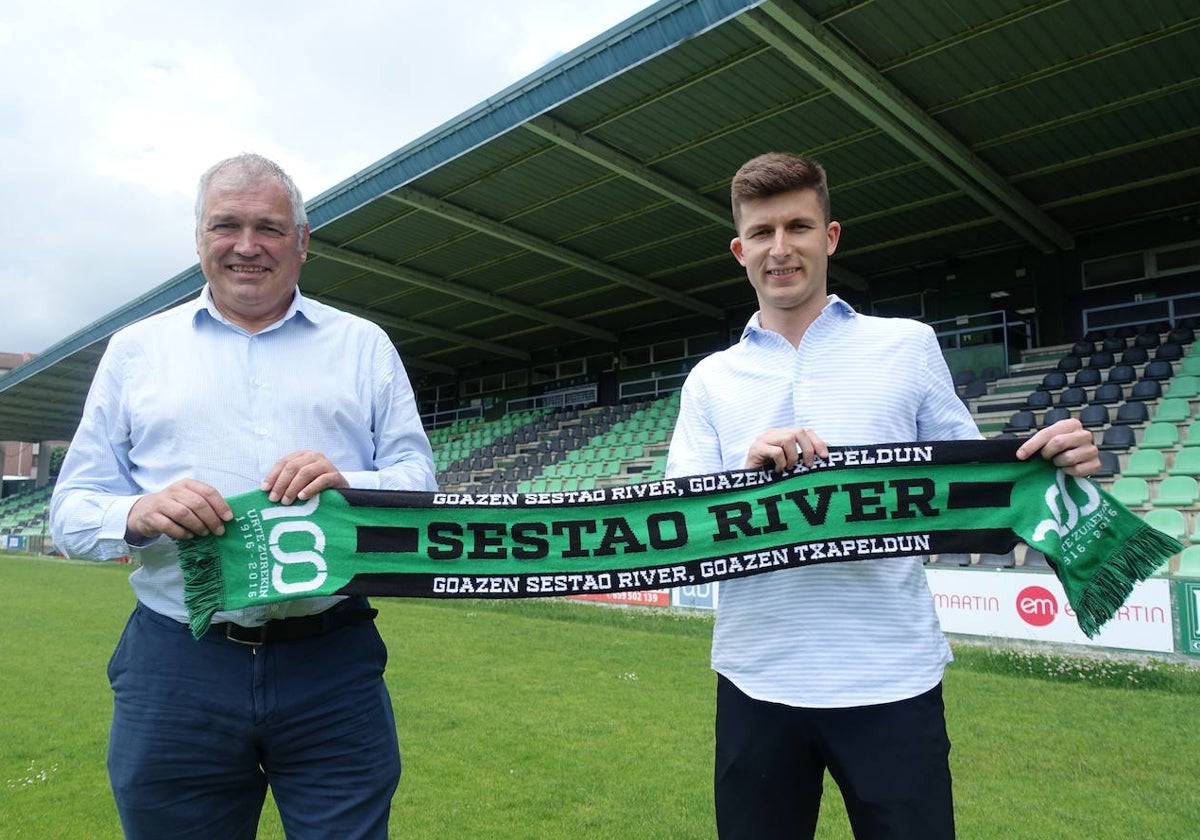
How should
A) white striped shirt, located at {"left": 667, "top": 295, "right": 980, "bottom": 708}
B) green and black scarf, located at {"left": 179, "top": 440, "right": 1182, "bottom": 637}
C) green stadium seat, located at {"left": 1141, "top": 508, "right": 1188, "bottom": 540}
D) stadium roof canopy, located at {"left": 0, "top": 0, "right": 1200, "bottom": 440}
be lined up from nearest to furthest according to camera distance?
white striped shirt, located at {"left": 667, "top": 295, "right": 980, "bottom": 708} → green and black scarf, located at {"left": 179, "top": 440, "right": 1182, "bottom": 637} → green stadium seat, located at {"left": 1141, "top": 508, "right": 1188, "bottom": 540} → stadium roof canopy, located at {"left": 0, "top": 0, "right": 1200, "bottom": 440}

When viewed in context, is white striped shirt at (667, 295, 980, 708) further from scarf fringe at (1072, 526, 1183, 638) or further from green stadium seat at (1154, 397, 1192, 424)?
green stadium seat at (1154, 397, 1192, 424)

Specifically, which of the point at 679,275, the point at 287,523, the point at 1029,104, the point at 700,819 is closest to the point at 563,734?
the point at 700,819

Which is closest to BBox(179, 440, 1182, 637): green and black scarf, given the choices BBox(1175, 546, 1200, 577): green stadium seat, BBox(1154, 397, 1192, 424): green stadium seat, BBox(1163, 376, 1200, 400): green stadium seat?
BBox(1175, 546, 1200, 577): green stadium seat

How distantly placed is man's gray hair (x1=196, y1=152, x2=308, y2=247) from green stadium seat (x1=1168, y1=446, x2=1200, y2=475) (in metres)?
11.8

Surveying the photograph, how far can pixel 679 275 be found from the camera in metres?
20.4

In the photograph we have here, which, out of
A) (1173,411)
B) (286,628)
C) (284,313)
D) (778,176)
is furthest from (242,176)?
(1173,411)

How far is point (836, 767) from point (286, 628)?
4.23ft

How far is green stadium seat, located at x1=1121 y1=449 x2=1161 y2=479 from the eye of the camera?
10.9 m

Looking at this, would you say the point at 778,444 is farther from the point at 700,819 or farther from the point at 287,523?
the point at 700,819

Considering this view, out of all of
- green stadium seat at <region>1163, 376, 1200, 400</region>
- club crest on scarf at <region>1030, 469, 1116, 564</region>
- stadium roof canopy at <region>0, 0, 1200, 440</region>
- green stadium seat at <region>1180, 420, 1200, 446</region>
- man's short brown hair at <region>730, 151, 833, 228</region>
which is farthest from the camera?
green stadium seat at <region>1163, 376, 1200, 400</region>

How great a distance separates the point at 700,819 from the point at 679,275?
17.2m

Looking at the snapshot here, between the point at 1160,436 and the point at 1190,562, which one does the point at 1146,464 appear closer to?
the point at 1160,436

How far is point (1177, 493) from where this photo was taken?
33.1 ft

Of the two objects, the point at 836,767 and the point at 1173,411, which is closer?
the point at 836,767
